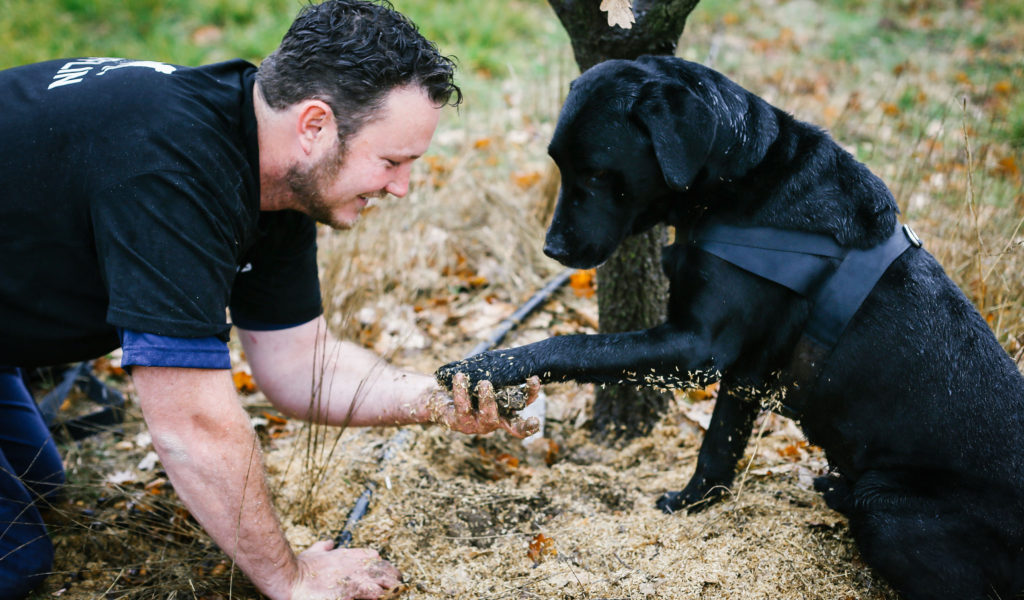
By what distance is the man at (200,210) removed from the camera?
2.07 metres

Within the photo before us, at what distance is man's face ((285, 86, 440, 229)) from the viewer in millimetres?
2377

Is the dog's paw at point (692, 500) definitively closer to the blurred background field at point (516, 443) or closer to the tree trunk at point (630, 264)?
the blurred background field at point (516, 443)

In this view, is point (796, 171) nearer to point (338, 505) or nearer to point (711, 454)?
point (711, 454)

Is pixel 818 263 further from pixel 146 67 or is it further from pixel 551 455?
pixel 146 67

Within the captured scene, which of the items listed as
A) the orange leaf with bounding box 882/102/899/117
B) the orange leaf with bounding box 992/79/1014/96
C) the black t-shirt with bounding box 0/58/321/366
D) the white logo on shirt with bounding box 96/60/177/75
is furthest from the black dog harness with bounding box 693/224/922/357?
the orange leaf with bounding box 992/79/1014/96

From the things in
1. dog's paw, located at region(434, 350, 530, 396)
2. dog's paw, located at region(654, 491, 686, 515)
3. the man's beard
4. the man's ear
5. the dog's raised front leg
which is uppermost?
the man's ear

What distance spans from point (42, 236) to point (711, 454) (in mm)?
2313

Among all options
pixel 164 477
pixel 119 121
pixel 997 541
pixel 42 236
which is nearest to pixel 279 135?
pixel 119 121

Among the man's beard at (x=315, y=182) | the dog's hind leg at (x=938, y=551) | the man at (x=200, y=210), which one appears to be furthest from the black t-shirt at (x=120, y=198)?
the dog's hind leg at (x=938, y=551)

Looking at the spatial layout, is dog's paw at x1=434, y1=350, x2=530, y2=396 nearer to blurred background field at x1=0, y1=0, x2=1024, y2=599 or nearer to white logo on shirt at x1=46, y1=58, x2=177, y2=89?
blurred background field at x1=0, y1=0, x2=1024, y2=599

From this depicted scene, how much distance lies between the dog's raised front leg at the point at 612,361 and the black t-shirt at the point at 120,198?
2.81 ft

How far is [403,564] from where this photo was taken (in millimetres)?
2635

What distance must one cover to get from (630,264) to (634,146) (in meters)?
0.81

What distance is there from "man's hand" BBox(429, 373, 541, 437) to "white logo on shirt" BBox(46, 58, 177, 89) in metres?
1.34
